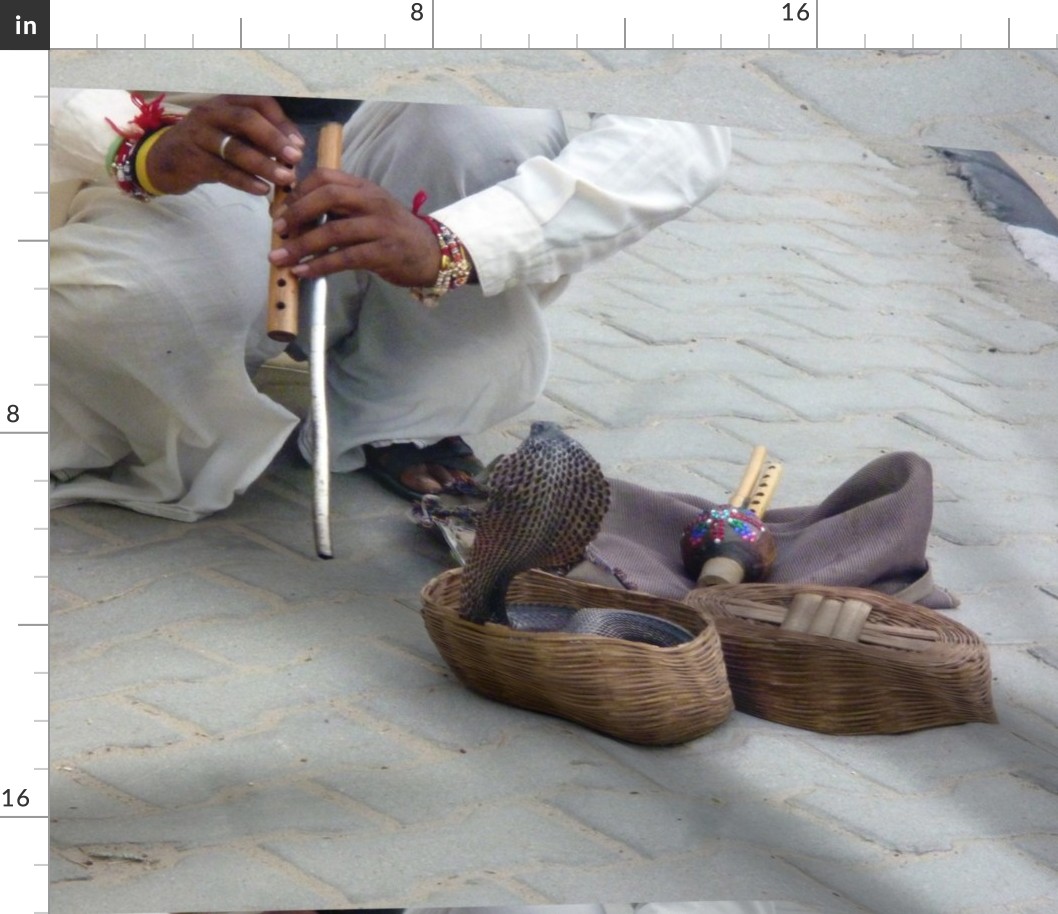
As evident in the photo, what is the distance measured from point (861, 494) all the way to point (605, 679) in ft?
1.10

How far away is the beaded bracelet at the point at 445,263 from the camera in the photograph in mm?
1554

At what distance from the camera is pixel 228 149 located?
1530 mm

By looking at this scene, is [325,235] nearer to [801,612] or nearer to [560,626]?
[560,626]

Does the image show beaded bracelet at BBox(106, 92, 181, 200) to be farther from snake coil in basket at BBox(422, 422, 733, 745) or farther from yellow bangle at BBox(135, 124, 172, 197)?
snake coil in basket at BBox(422, 422, 733, 745)

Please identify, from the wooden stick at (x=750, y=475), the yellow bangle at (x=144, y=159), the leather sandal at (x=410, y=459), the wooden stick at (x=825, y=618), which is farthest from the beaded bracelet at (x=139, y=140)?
the wooden stick at (x=825, y=618)

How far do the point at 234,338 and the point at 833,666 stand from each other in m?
0.66

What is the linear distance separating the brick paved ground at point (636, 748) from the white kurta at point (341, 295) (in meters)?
0.03

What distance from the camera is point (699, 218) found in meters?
1.67

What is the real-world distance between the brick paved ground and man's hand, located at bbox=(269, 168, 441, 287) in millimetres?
134

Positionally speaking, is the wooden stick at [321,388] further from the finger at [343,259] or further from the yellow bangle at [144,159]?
the yellow bangle at [144,159]

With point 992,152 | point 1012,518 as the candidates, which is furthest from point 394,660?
point 992,152

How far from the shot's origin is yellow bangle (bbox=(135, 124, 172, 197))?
60.3 inches

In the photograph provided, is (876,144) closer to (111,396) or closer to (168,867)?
(111,396)
